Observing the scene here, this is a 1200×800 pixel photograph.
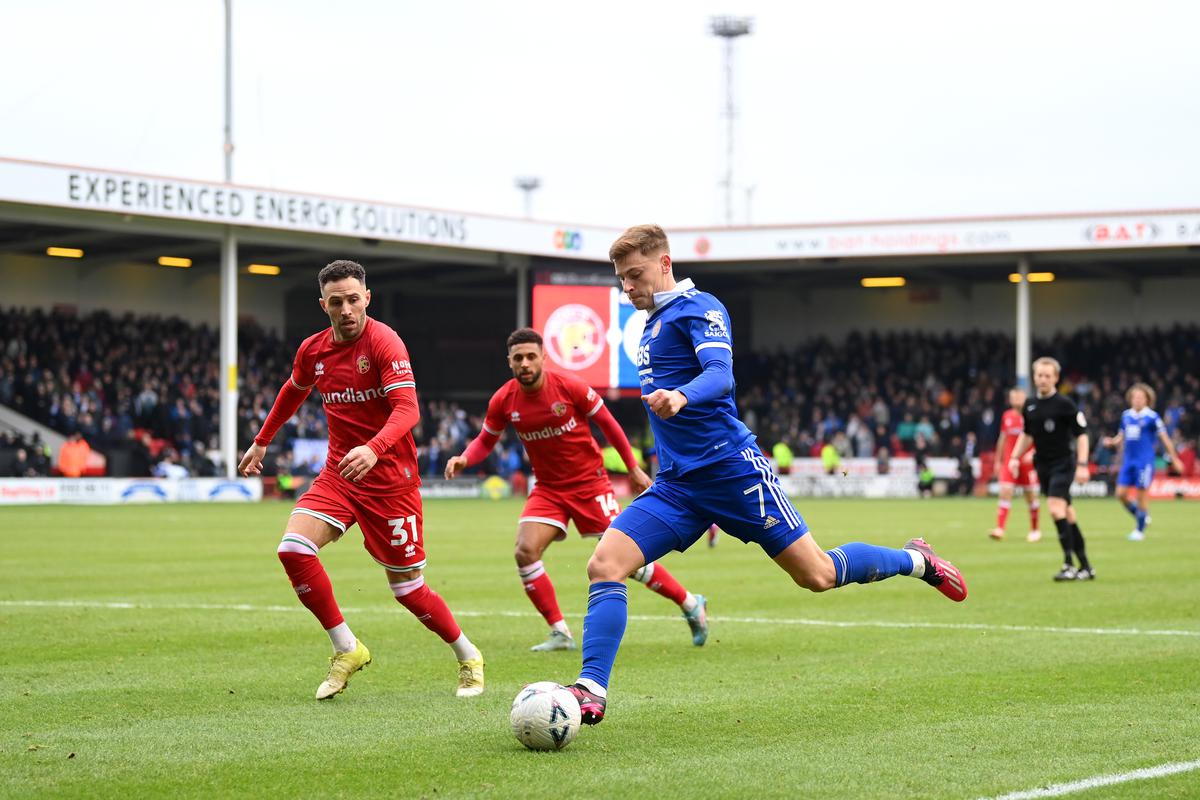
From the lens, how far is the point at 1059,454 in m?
16.3

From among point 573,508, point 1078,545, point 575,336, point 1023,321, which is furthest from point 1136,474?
point 1023,321

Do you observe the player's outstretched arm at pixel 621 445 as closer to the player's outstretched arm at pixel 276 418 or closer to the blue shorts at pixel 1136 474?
the player's outstretched arm at pixel 276 418

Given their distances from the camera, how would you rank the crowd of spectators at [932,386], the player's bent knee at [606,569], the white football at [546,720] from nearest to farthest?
the white football at [546,720] < the player's bent knee at [606,569] < the crowd of spectators at [932,386]

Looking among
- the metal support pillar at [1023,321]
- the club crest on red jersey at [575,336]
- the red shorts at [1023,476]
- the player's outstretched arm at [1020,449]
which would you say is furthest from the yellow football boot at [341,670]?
the metal support pillar at [1023,321]

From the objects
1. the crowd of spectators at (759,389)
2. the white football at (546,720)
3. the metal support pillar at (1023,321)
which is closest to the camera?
the white football at (546,720)

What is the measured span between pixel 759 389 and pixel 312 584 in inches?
1769

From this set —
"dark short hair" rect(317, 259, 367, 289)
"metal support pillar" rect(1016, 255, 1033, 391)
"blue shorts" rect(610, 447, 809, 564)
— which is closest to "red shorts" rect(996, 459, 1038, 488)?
"dark short hair" rect(317, 259, 367, 289)

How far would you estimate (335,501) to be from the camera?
8289 mm

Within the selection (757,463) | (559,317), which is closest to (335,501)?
(757,463)

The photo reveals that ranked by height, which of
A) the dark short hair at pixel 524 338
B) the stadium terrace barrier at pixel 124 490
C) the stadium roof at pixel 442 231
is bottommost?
the stadium terrace barrier at pixel 124 490

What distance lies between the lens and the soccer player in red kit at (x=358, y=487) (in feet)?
26.7

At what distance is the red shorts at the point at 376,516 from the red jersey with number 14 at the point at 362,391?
55 millimetres

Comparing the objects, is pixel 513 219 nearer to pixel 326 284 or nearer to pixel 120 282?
pixel 120 282

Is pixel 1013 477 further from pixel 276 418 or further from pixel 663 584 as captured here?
pixel 276 418
